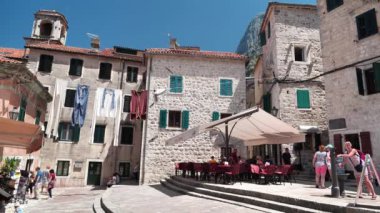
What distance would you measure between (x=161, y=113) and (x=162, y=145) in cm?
220

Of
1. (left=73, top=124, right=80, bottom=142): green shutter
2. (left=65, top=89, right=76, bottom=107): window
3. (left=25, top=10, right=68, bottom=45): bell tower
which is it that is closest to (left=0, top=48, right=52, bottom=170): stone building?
(left=65, top=89, right=76, bottom=107): window

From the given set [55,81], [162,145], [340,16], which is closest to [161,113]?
[162,145]

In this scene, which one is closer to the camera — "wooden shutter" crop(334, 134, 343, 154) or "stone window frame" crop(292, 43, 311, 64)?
"wooden shutter" crop(334, 134, 343, 154)

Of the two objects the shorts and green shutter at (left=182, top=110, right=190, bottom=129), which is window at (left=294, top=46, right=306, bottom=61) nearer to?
green shutter at (left=182, top=110, right=190, bottom=129)

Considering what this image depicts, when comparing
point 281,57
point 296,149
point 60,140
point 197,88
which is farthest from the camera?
point 60,140

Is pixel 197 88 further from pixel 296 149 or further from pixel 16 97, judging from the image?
pixel 16 97

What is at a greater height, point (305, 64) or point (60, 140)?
point (305, 64)

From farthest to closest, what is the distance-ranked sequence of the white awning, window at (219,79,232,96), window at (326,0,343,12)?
window at (219,79,232,96) → window at (326,0,343,12) → the white awning

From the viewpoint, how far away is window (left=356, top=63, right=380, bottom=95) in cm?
1152

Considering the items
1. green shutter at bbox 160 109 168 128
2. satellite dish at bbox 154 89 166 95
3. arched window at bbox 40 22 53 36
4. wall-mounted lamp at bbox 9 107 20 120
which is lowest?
wall-mounted lamp at bbox 9 107 20 120

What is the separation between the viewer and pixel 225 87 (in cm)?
1828

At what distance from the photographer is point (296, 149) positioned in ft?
49.3

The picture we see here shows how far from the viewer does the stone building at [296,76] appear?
607 inches

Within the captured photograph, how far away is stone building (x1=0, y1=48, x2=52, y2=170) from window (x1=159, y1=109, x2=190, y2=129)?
765 cm
